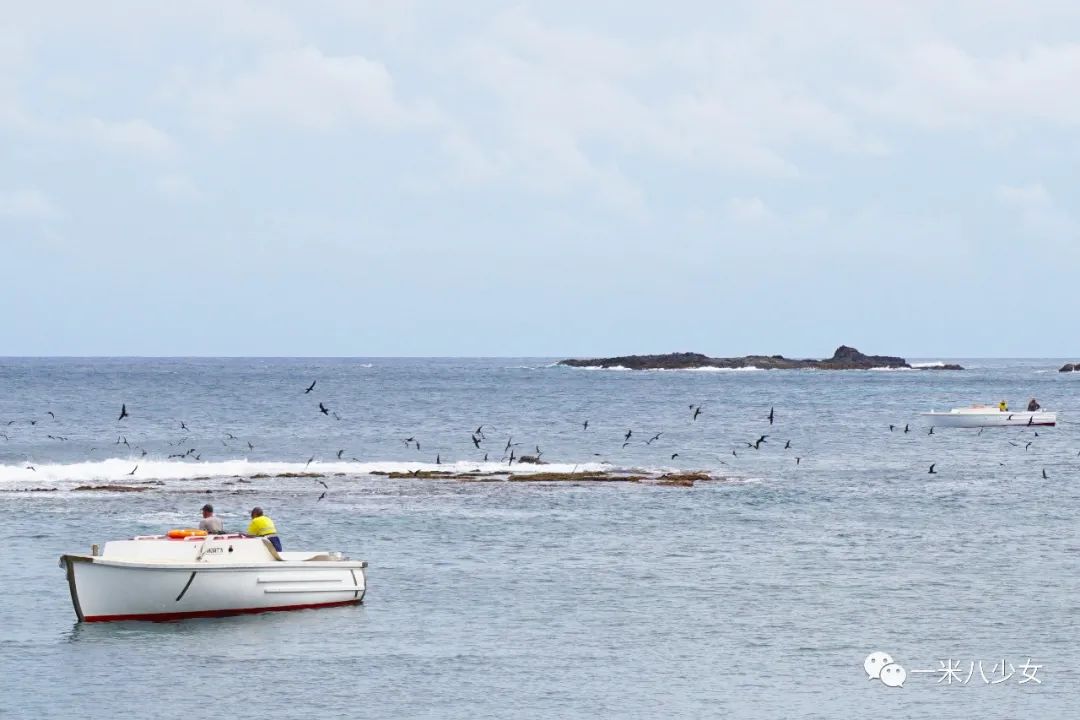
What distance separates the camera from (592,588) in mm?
31500

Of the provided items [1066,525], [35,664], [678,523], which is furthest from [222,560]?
[1066,525]

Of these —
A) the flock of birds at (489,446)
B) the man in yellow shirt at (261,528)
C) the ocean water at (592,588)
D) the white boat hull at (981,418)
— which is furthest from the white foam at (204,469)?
the white boat hull at (981,418)

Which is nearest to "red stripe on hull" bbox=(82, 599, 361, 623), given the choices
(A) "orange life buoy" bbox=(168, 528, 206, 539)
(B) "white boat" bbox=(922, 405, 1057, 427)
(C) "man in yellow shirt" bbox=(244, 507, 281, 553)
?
(C) "man in yellow shirt" bbox=(244, 507, 281, 553)

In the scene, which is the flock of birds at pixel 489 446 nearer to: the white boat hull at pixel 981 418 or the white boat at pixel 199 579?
the white boat hull at pixel 981 418

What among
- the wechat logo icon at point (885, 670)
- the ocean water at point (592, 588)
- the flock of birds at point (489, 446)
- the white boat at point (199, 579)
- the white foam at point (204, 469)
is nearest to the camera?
the ocean water at point (592, 588)

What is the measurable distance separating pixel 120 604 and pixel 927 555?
1951 cm

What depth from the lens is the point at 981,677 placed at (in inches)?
926

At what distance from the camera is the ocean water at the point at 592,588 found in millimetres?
22578

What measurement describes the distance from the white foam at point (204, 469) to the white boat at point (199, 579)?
88.3 feet

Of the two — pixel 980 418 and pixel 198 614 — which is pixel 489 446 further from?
pixel 198 614

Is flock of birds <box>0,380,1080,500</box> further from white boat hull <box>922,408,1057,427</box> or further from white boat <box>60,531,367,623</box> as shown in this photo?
white boat <box>60,531,367,623</box>

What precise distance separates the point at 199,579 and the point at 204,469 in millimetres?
32728

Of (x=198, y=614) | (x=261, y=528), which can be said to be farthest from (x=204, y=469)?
(x=198, y=614)

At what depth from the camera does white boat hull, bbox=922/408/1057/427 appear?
300 ft
